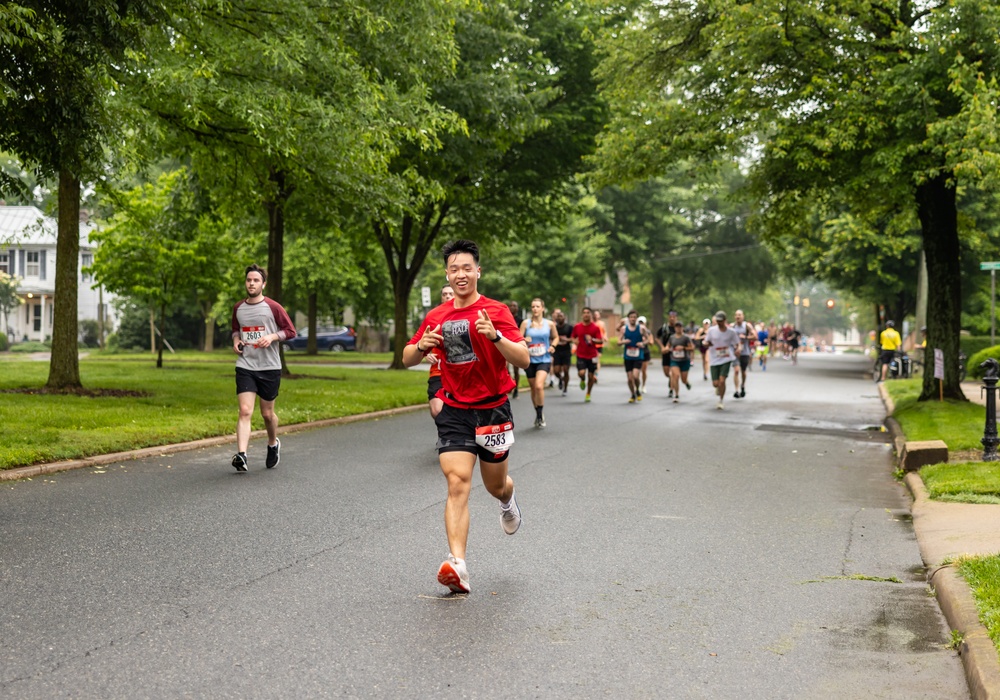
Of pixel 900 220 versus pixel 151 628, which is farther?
pixel 900 220

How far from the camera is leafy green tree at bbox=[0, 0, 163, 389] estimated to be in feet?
31.2

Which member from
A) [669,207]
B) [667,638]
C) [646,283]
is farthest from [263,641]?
[646,283]

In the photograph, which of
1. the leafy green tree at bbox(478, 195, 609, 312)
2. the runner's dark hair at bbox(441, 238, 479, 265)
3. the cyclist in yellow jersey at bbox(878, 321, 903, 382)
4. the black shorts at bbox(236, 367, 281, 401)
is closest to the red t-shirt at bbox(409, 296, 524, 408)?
the runner's dark hair at bbox(441, 238, 479, 265)

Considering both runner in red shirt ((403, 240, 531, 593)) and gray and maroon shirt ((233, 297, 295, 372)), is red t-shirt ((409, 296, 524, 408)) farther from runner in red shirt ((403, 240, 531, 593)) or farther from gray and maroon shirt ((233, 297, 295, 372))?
gray and maroon shirt ((233, 297, 295, 372))

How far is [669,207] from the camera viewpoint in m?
56.8

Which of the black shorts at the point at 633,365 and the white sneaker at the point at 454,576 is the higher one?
the black shorts at the point at 633,365

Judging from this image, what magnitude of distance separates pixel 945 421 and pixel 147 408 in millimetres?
11243

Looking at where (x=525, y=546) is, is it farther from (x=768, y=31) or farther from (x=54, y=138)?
(x=768, y=31)

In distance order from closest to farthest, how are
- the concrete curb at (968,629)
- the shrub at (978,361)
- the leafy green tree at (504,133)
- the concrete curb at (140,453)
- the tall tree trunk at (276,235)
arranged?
the concrete curb at (968,629)
the concrete curb at (140,453)
the leafy green tree at (504,133)
the tall tree trunk at (276,235)
the shrub at (978,361)

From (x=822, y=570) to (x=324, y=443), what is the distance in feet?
24.4

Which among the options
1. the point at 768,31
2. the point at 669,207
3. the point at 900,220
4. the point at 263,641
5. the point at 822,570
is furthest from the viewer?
the point at 669,207

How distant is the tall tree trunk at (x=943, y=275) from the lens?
17438 mm

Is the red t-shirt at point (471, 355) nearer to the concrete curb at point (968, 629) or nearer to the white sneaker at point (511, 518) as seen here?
the white sneaker at point (511, 518)

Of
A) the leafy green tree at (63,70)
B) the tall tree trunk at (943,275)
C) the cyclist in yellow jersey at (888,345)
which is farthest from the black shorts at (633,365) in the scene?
the cyclist in yellow jersey at (888,345)
